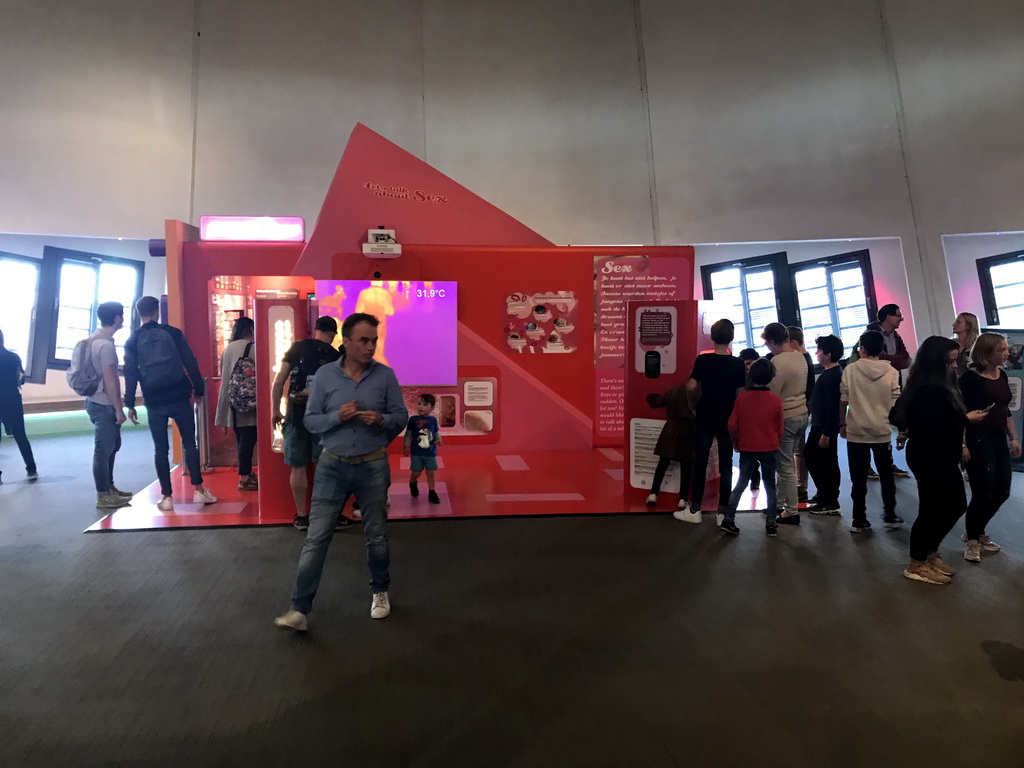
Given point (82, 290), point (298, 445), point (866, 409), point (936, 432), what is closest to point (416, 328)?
point (298, 445)

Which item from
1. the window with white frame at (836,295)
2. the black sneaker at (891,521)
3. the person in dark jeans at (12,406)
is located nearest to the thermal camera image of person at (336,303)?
the person in dark jeans at (12,406)

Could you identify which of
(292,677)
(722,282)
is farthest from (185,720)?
(722,282)

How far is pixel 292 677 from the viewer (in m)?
2.70

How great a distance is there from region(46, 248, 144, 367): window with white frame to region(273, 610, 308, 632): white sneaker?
8000 mm

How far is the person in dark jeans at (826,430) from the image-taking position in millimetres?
4867

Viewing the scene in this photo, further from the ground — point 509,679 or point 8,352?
point 8,352

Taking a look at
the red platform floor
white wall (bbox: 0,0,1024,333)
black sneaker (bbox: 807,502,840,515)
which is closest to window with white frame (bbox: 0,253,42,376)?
white wall (bbox: 0,0,1024,333)

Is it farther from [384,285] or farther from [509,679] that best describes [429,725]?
[384,285]

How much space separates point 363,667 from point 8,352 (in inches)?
244

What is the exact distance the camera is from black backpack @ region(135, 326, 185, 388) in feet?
16.3

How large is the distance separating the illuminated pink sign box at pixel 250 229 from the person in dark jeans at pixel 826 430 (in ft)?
17.5

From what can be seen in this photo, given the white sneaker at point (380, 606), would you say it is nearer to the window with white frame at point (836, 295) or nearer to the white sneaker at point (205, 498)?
the white sneaker at point (205, 498)

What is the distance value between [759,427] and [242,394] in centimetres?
423

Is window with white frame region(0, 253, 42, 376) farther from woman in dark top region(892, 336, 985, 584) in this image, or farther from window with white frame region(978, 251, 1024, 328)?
window with white frame region(978, 251, 1024, 328)
